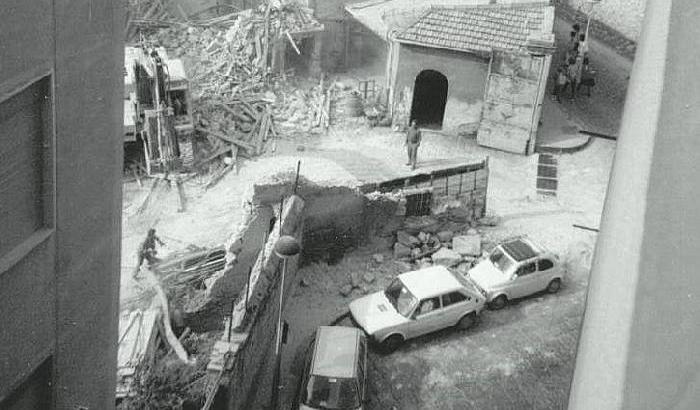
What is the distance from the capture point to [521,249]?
1736cm

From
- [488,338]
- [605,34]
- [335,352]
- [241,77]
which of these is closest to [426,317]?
[488,338]

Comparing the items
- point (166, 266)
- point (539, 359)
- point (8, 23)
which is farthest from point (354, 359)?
point (8, 23)

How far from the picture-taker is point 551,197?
22.0m

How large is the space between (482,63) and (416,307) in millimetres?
11908

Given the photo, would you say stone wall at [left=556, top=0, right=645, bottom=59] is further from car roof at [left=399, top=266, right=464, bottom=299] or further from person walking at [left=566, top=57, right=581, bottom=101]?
car roof at [left=399, top=266, right=464, bottom=299]

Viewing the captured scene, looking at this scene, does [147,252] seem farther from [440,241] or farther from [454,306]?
[440,241]

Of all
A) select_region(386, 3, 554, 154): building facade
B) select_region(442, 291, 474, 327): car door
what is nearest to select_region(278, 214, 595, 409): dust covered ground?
select_region(442, 291, 474, 327): car door

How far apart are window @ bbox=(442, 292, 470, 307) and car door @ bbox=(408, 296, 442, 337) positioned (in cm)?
14

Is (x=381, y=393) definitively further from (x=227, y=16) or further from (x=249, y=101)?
(x=227, y=16)

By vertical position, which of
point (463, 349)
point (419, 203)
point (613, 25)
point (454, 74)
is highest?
point (613, 25)

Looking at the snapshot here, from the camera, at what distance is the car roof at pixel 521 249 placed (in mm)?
17156

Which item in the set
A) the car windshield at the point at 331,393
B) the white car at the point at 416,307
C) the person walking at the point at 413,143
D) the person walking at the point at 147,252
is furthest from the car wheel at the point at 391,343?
the person walking at the point at 413,143

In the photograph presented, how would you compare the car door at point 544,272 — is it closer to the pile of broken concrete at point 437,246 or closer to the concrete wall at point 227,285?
the pile of broken concrete at point 437,246

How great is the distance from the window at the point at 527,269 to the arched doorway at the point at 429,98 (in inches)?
430
